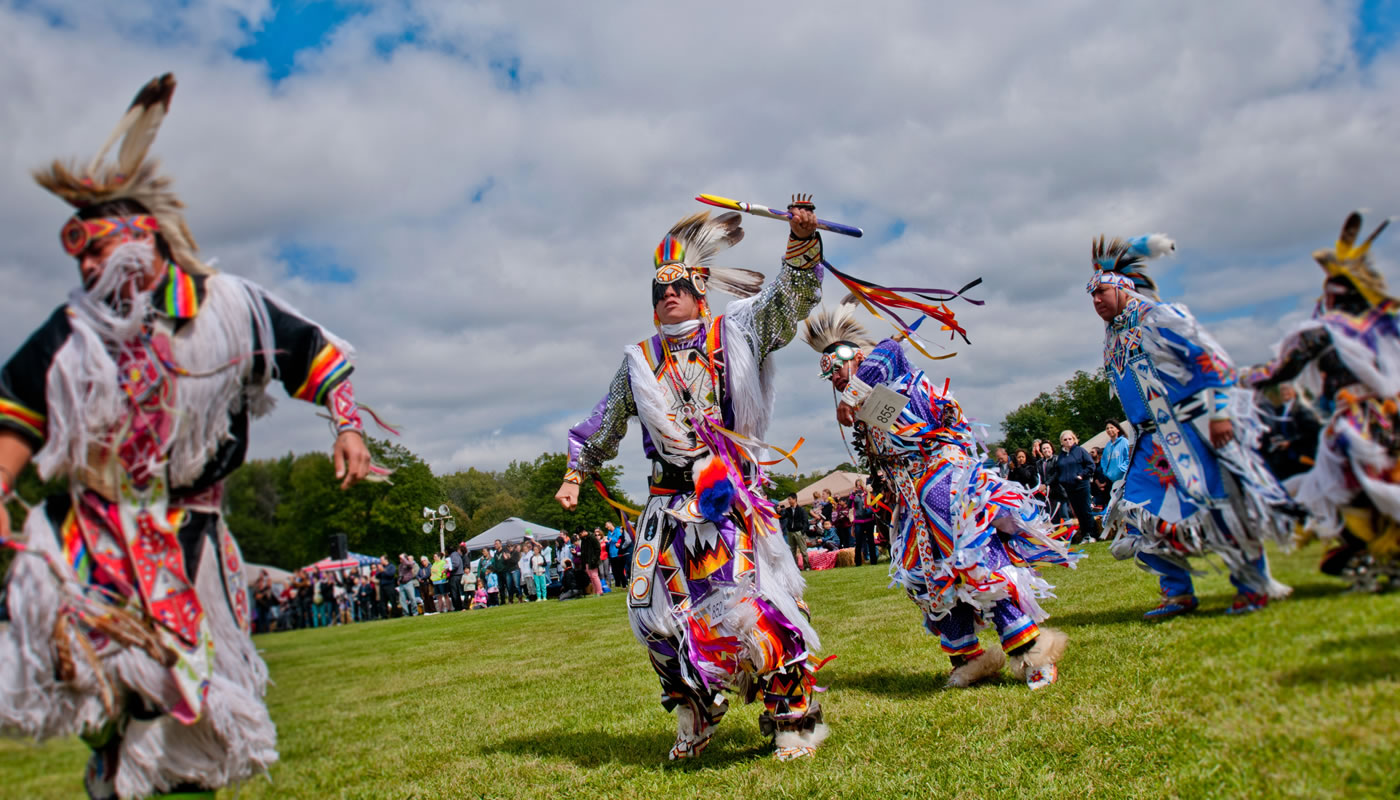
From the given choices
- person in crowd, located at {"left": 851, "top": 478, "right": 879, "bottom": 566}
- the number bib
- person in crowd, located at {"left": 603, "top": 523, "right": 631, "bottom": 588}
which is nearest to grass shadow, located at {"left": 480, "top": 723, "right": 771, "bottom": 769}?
the number bib

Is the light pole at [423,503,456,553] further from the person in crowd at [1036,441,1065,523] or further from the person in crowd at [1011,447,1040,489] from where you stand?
the person in crowd at [1011,447,1040,489]

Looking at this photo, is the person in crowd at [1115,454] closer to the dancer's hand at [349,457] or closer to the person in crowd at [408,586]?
the dancer's hand at [349,457]

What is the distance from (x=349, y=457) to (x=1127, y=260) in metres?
2.41

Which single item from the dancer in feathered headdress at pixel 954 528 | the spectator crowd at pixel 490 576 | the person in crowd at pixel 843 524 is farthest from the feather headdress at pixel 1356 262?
the person in crowd at pixel 843 524

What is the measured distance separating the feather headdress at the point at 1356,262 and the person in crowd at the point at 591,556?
67.9 ft

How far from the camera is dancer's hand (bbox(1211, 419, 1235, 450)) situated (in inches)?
80.3

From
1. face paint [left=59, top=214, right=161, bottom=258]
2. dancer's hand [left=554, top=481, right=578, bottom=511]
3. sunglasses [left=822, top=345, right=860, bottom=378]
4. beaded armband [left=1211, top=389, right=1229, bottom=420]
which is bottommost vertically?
beaded armband [left=1211, top=389, right=1229, bottom=420]

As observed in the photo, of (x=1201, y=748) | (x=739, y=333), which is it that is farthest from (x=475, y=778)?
(x=1201, y=748)

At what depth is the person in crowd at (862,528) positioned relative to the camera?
736 inches

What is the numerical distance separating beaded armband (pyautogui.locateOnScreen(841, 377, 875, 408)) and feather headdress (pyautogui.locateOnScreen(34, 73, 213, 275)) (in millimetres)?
3996

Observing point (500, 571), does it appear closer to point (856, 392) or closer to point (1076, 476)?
point (1076, 476)

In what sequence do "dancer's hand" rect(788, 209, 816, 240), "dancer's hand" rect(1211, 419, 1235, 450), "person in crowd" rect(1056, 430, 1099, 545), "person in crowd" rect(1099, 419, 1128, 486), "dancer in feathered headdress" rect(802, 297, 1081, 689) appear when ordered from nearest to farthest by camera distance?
"dancer's hand" rect(1211, 419, 1235, 450)
"dancer's hand" rect(788, 209, 816, 240)
"dancer in feathered headdress" rect(802, 297, 1081, 689)
"person in crowd" rect(1099, 419, 1128, 486)
"person in crowd" rect(1056, 430, 1099, 545)

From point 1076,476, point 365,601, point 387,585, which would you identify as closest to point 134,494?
point 1076,476

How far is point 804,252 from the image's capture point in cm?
412
